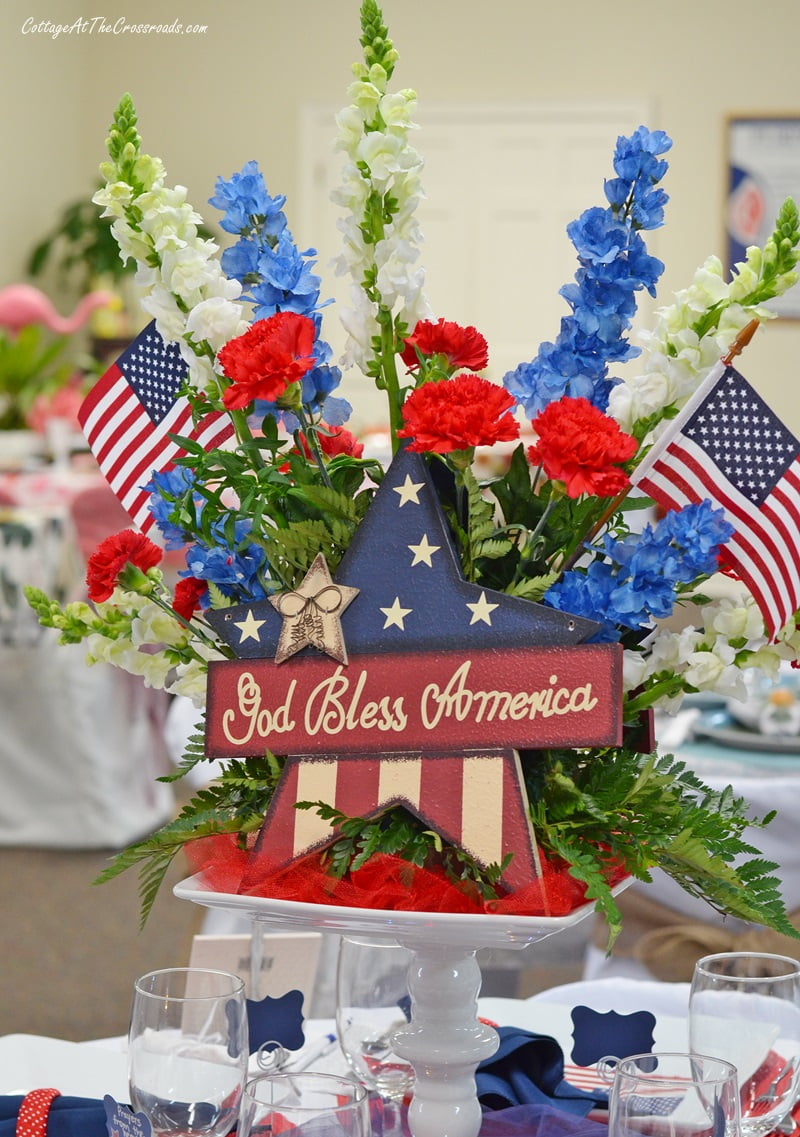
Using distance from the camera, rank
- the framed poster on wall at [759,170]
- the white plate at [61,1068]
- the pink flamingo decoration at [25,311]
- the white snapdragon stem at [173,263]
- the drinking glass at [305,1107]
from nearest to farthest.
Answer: the drinking glass at [305,1107] < the white snapdragon stem at [173,263] < the white plate at [61,1068] < the pink flamingo decoration at [25,311] < the framed poster on wall at [759,170]

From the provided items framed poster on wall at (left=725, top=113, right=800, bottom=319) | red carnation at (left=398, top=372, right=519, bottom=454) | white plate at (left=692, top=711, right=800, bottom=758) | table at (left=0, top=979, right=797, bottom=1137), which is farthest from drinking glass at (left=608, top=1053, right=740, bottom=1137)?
framed poster on wall at (left=725, top=113, right=800, bottom=319)

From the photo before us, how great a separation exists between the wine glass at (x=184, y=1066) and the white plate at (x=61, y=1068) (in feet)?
0.77

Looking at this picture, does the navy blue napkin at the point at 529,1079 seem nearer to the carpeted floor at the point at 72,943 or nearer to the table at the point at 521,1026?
the table at the point at 521,1026

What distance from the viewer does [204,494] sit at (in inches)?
30.5

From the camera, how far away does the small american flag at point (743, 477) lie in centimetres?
74

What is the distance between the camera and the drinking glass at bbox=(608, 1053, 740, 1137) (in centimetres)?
66

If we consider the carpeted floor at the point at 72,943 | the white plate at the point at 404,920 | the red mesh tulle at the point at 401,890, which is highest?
the red mesh tulle at the point at 401,890

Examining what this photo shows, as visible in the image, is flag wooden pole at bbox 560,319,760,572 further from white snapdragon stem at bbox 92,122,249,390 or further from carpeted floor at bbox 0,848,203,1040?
carpeted floor at bbox 0,848,203,1040

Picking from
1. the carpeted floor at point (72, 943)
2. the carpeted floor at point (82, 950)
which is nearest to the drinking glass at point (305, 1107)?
the carpeted floor at point (82, 950)

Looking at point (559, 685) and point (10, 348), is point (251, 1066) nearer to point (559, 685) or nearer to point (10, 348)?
point (559, 685)

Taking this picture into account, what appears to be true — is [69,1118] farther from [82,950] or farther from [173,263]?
[82,950]

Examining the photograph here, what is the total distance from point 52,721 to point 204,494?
333cm

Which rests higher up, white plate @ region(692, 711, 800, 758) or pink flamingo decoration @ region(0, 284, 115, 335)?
pink flamingo decoration @ region(0, 284, 115, 335)

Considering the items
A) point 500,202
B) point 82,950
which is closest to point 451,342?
point 82,950
